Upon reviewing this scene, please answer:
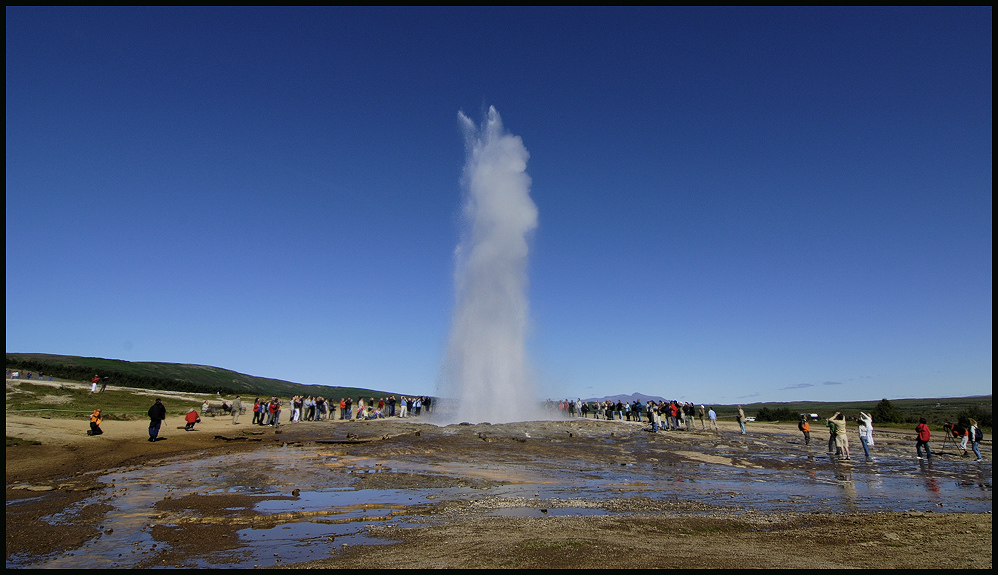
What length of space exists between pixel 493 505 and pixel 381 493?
10.3 ft

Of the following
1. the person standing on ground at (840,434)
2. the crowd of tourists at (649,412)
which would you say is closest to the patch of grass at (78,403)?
the crowd of tourists at (649,412)

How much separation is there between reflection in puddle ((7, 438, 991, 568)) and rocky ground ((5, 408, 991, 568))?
6 cm

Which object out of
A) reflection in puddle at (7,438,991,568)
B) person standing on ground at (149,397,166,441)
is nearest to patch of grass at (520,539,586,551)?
reflection in puddle at (7,438,991,568)

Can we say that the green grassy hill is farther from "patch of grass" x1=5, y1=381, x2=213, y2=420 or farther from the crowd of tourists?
the crowd of tourists

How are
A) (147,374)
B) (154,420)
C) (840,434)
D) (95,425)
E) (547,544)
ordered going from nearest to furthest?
(547,544), (840,434), (154,420), (95,425), (147,374)

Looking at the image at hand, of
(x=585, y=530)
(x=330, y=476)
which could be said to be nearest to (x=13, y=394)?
(x=330, y=476)

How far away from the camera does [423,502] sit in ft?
37.5

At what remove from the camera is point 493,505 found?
1107 centimetres

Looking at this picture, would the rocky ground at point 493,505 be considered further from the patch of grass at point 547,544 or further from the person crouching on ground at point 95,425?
the person crouching on ground at point 95,425

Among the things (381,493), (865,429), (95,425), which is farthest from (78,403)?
(865,429)

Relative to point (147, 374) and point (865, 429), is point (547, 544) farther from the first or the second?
point (147, 374)

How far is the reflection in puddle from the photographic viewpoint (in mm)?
8000

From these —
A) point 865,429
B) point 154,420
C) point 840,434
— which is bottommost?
point 154,420

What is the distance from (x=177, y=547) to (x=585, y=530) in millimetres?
6415
